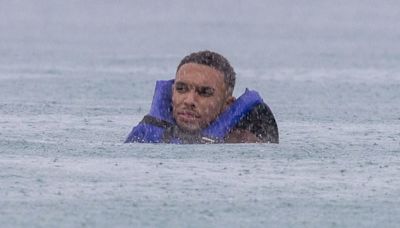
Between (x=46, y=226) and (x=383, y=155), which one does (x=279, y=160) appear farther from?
(x=46, y=226)

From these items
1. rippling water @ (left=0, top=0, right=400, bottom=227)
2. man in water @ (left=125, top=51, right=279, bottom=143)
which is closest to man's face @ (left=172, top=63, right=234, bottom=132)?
man in water @ (left=125, top=51, right=279, bottom=143)

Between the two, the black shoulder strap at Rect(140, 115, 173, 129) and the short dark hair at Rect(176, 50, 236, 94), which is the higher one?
the short dark hair at Rect(176, 50, 236, 94)

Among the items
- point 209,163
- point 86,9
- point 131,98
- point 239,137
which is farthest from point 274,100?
point 86,9

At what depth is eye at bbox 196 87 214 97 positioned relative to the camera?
9.21 metres

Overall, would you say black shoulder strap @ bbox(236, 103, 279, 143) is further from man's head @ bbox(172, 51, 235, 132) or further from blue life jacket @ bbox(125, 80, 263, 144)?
man's head @ bbox(172, 51, 235, 132)

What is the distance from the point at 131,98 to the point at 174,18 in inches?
640

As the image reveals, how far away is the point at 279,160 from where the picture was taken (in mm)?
8469

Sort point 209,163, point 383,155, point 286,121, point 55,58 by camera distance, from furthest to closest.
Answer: point 55,58 < point 286,121 < point 383,155 < point 209,163

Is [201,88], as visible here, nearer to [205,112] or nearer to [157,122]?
[205,112]

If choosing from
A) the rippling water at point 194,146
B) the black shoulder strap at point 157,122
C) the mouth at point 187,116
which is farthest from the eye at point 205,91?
the rippling water at point 194,146

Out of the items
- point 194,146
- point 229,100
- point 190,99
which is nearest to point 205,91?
point 190,99

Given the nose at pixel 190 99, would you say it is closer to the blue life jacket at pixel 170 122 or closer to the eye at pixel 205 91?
the eye at pixel 205 91

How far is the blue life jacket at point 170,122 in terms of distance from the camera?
922 centimetres

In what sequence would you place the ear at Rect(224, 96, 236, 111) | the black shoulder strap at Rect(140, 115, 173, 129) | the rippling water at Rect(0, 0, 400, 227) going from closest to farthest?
the rippling water at Rect(0, 0, 400, 227), the black shoulder strap at Rect(140, 115, 173, 129), the ear at Rect(224, 96, 236, 111)
